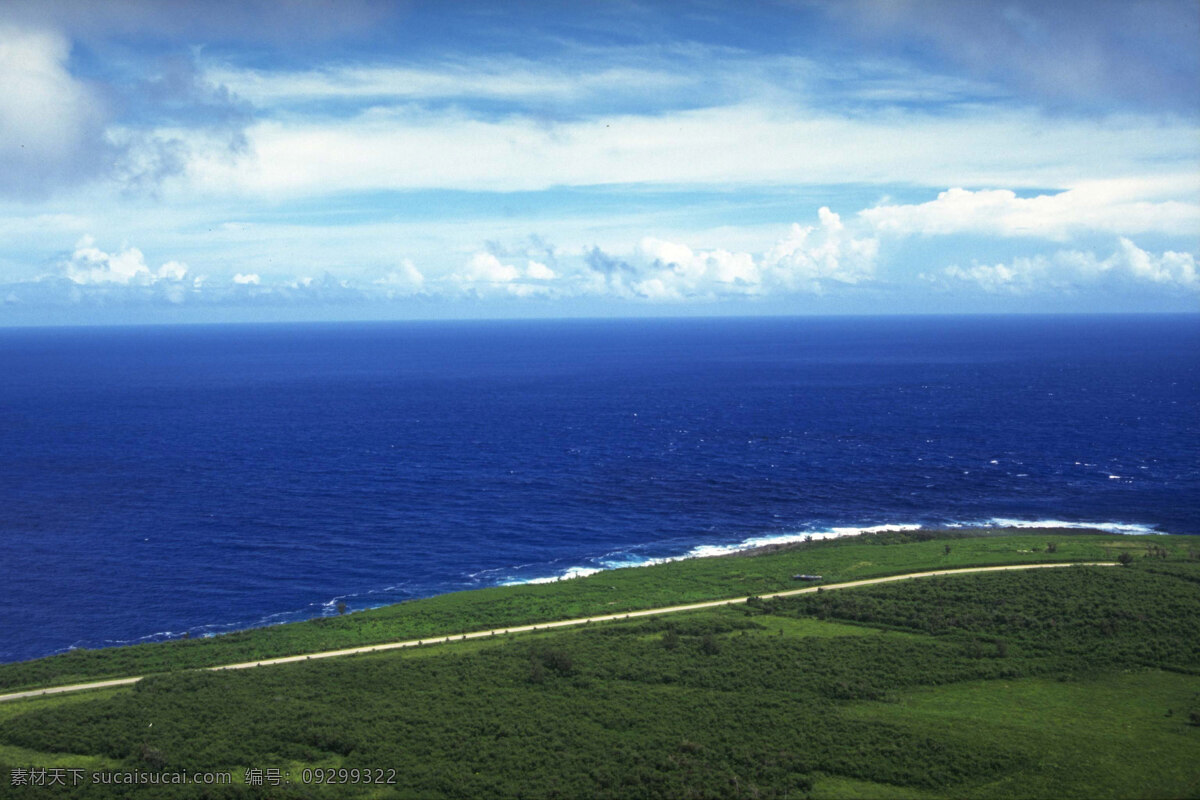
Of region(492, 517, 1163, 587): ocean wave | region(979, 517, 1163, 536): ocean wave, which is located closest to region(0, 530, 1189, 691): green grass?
region(492, 517, 1163, 587): ocean wave

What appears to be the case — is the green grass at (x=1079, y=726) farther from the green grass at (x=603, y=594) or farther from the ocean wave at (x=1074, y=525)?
the ocean wave at (x=1074, y=525)

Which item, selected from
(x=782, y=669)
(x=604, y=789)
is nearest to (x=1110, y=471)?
(x=782, y=669)

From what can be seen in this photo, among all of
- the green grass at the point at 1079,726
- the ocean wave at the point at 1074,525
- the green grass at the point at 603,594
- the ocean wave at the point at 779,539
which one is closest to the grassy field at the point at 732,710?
the green grass at the point at 1079,726

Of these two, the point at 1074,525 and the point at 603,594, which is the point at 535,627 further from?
the point at 1074,525

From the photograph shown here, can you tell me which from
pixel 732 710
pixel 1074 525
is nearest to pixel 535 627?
pixel 732 710

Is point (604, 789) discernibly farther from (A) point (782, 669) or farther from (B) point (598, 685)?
(A) point (782, 669)
